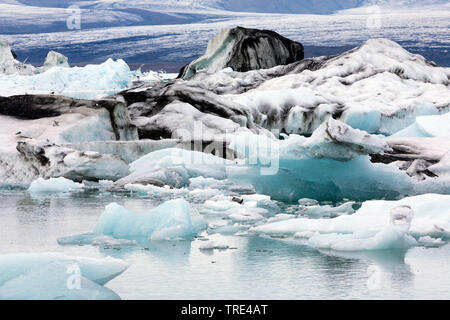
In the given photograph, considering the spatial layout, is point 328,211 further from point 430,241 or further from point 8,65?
point 8,65

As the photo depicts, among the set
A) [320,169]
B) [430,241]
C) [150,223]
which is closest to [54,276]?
[150,223]

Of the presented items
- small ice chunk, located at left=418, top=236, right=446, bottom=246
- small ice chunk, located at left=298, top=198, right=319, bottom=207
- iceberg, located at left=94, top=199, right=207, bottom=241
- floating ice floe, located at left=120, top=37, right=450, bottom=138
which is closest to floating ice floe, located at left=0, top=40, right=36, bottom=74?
floating ice floe, located at left=120, top=37, right=450, bottom=138

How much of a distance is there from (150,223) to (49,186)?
4482mm

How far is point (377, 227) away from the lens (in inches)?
324

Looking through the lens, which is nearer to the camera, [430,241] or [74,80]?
[430,241]

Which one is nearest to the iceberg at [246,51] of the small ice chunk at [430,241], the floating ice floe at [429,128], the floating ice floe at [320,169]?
the floating ice floe at [429,128]

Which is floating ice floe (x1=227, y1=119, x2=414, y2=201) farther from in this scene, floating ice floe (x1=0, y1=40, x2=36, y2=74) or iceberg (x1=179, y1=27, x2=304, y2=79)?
floating ice floe (x1=0, y1=40, x2=36, y2=74)

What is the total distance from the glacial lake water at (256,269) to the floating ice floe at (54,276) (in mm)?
360

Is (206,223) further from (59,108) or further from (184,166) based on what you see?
(59,108)

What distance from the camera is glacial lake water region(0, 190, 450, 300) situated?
6.27 metres

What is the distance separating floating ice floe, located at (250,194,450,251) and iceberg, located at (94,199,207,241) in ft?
2.65

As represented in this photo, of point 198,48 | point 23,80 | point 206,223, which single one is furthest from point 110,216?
Result: point 198,48

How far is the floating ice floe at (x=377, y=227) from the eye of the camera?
7.88m
